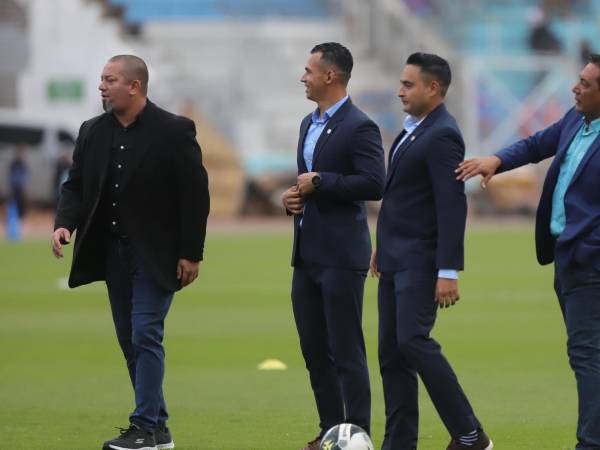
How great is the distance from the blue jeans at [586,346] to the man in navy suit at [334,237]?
1271 millimetres

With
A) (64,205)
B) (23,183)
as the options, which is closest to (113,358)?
(64,205)

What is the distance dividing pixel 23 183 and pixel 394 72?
1441 cm

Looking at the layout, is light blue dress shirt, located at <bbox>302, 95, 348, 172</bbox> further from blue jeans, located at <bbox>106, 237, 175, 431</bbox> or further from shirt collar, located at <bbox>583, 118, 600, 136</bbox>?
shirt collar, located at <bbox>583, 118, 600, 136</bbox>

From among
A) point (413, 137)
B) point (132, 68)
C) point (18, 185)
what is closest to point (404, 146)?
point (413, 137)

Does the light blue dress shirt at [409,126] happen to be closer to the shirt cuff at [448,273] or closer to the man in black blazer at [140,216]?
the shirt cuff at [448,273]

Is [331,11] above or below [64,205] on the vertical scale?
above

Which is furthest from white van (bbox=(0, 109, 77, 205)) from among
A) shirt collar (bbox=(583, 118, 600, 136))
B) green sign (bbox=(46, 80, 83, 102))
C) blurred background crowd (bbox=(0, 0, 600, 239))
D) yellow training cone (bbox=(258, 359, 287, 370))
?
shirt collar (bbox=(583, 118, 600, 136))

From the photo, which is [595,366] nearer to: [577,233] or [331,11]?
[577,233]

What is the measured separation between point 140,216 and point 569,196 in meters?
2.54

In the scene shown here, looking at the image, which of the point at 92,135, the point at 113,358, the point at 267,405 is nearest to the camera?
the point at 92,135

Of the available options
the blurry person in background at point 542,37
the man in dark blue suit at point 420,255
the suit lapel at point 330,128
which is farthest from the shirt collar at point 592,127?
the blurry person in background at point 542,37

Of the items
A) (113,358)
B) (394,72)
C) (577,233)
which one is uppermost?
(394,72)

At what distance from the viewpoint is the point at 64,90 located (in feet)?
148

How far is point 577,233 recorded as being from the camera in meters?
8.16
